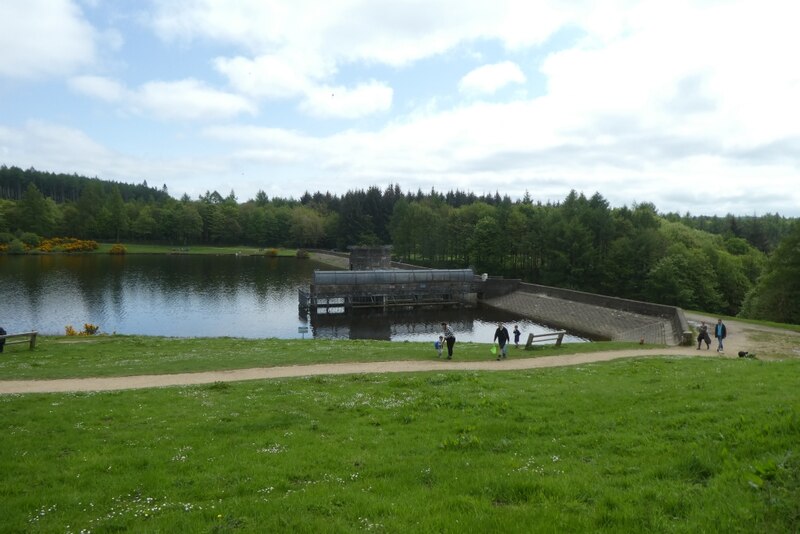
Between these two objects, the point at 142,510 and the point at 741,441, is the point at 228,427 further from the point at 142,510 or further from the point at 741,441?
the point at 741,441

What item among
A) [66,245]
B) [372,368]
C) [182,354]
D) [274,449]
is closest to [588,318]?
[372,368]

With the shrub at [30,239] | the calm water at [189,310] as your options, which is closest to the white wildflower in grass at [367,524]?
the calm water at [189,310]

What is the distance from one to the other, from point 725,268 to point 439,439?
79.2 metres

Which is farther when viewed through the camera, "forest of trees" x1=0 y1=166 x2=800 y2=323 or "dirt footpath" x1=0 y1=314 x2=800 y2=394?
"forest of trees" x1=0 y1=166 x2=800 y2=323

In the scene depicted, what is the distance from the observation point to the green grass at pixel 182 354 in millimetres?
21109

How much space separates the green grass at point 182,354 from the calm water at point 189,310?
15.3 meters

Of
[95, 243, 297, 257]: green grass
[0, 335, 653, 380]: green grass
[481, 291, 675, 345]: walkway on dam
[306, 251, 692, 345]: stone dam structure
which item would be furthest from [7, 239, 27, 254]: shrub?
[481, 291, 675, 345]: walkway on dam

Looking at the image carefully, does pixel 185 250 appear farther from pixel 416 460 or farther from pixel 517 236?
pixel 416 460

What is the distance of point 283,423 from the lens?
1203cm

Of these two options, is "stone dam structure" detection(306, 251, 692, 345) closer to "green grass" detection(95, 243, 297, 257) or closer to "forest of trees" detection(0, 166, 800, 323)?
"forest of trees" detection(0, 166, 800, 323)

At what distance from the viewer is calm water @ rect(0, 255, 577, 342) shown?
48.3 meters

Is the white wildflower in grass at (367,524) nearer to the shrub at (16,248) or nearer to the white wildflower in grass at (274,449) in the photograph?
the white wildflower in grass at (274,449)

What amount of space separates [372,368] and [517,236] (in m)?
74.8

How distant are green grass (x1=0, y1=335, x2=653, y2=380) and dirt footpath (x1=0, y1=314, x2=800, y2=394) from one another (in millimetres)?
1047
